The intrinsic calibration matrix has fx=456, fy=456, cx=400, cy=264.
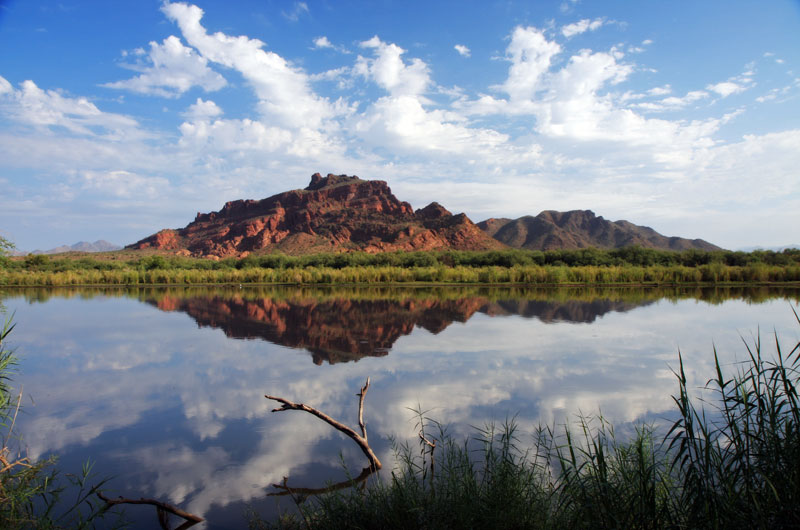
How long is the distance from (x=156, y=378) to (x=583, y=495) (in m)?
8.37

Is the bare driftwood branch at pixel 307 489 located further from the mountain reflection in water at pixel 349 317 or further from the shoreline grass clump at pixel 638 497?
the mountain reflection in water at pixel 349 317

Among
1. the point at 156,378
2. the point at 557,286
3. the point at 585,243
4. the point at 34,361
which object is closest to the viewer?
the point at 156,378

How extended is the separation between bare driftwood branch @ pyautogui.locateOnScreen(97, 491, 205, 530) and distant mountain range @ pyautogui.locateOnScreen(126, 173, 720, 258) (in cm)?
9024

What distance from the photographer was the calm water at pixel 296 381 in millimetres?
4988

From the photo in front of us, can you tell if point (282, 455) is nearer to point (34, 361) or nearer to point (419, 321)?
point (34, 361)

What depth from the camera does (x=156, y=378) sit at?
8.95m

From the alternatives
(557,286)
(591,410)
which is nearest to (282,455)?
(591,410)

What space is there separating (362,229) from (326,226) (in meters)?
9.83

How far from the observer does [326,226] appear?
361ft

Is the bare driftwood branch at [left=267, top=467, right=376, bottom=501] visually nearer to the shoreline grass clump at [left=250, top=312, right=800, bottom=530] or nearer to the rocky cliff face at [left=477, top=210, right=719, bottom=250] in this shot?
the shoreline grass clump at [left=250, top=312, right=800, bottom=530]

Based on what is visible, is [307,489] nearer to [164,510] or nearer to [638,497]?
[164,510]

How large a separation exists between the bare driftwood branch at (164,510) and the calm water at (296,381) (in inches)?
6.0

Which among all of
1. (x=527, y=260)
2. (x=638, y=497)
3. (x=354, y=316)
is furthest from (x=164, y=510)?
(x=527, y=260)

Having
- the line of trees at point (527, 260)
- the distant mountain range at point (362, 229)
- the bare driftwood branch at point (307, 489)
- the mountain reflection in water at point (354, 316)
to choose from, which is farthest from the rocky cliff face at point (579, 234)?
the bare driftwood branch at point (307, 489)
